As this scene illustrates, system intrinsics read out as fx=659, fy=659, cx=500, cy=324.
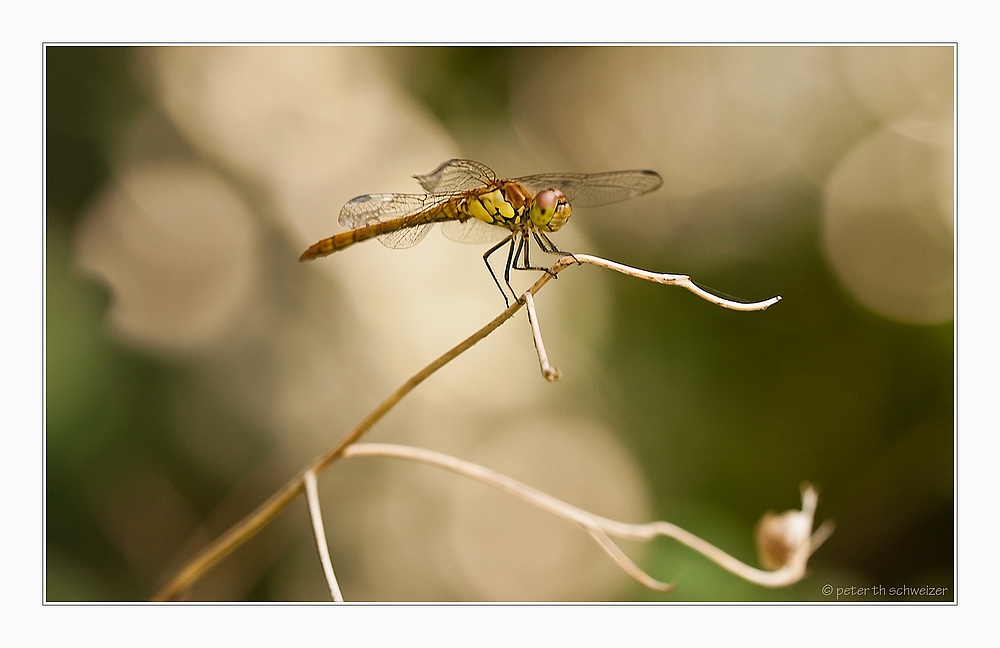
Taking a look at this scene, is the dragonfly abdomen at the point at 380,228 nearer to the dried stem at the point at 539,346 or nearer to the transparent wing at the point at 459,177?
the transparent wing at the point at 459,177

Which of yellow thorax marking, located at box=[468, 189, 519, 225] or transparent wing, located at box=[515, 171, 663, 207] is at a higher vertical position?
transparent wing, located at box=[515, 171, 663, 207]

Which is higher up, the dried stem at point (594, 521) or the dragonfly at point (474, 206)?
the dragonfly at point (474, 206)

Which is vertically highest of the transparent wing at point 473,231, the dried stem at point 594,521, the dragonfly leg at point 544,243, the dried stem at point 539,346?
the transparent wing at point 473,231

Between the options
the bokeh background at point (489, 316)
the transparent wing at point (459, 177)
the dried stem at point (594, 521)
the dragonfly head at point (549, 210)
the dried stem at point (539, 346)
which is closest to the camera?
the dried stem at point (539, 346)

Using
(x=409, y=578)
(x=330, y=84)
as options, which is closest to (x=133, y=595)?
(x=409, y=578)

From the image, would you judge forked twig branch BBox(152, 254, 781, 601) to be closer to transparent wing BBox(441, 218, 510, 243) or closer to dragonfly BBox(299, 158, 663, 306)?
dragonfly BBox(299, 158, 663, 306)

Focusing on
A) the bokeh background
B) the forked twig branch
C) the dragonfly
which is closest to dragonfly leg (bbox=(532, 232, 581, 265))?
the dragonfly

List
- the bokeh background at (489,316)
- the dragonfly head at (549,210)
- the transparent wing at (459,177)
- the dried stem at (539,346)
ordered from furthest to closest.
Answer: the bokeh background at (489,316) → the transparent wing at (459,177) → the dragonfly head at (549,210) → the dried stem at (539,346)

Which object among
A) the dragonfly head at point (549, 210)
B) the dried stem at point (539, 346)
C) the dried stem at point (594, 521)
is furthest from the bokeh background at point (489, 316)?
the dried stem at point (539, 346)
